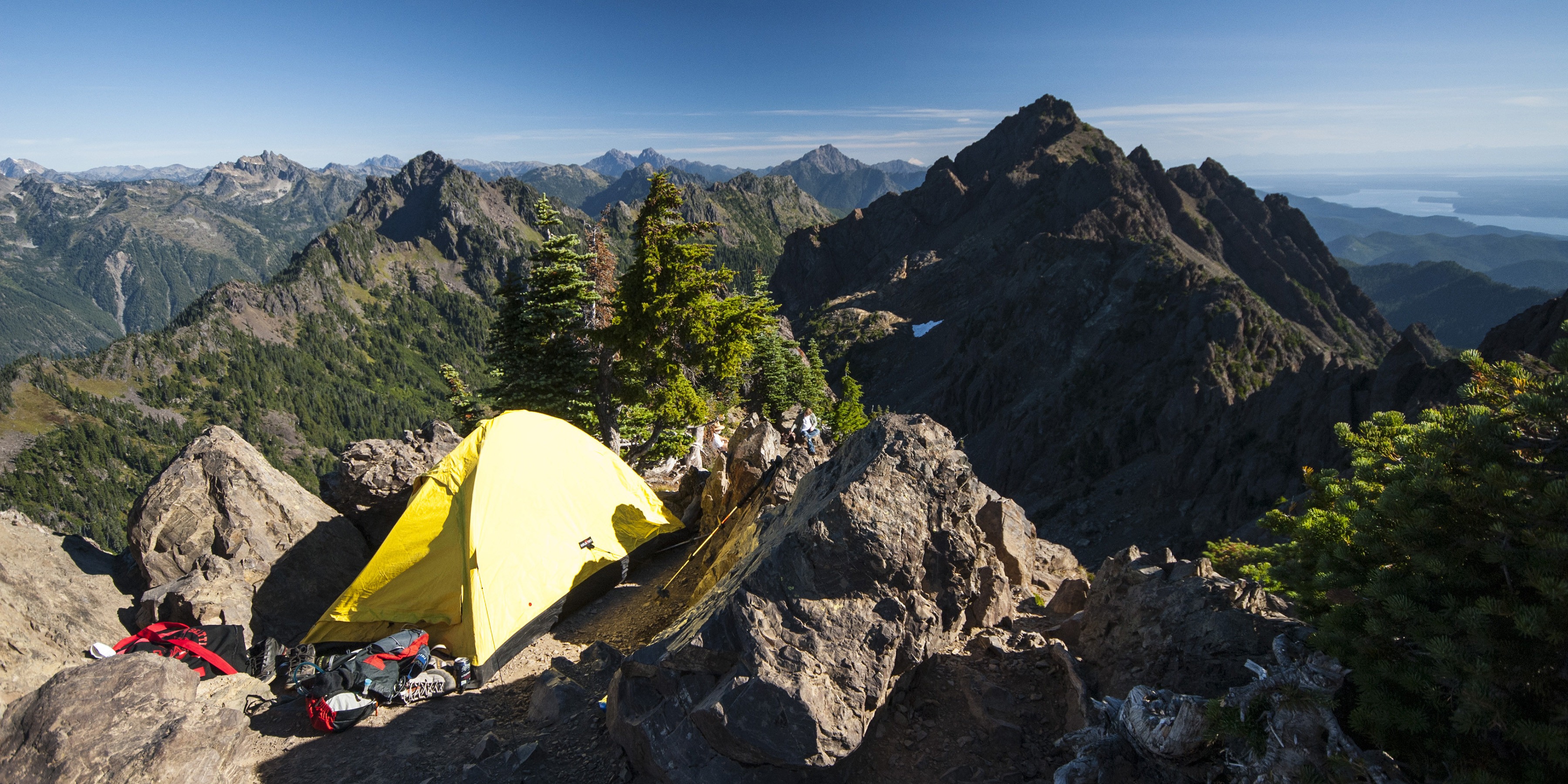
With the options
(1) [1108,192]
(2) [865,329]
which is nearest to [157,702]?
(2) [865,329]

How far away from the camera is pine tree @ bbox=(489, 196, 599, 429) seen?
843 inches

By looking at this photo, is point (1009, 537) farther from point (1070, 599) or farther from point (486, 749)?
point (486, 749)

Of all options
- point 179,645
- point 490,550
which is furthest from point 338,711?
point 179,645

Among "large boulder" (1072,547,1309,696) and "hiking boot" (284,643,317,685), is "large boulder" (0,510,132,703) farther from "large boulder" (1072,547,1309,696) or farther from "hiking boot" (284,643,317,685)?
"large boulder" (1072,547,1309,696)

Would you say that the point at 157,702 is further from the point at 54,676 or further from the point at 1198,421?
the point at 1198,421

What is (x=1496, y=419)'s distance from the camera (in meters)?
5.08

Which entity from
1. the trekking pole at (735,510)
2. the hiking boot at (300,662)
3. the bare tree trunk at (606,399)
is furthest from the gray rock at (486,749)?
the bare tree trunk at (606,399)

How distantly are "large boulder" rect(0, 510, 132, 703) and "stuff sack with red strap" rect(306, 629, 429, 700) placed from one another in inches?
166

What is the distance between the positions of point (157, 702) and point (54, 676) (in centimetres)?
130

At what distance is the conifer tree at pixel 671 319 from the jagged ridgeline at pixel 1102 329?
161ft

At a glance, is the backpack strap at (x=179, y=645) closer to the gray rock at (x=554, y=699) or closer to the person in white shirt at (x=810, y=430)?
the gray rock at (x=554, y=699)

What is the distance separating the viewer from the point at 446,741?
9078 mm

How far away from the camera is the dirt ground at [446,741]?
324 inches

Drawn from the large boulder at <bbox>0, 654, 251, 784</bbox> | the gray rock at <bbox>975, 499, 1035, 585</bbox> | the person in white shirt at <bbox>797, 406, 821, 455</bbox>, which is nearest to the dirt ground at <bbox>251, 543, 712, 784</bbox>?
the large boulder at <bbox>0, 654, 251, 784</bbox>
